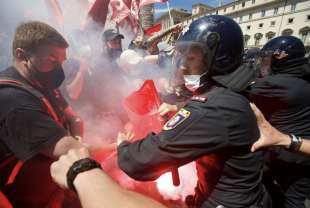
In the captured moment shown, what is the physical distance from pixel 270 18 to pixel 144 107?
218ft

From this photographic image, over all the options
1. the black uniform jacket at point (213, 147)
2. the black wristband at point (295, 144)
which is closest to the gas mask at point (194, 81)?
the black uniform jacket at point (213, 147)

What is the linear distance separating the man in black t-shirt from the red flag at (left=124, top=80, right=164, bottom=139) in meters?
1.41

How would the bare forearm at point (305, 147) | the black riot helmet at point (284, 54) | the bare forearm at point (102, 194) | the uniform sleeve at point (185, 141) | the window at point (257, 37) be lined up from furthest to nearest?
the window at point (257, 37)
the black riot helmet at point (284, 54)
the bare forearm at point (305, 147)
the uniform sleeve at point (185, 141)
the bare forearm at point (102, 194)

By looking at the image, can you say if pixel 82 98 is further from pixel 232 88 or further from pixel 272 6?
pixel 272 6

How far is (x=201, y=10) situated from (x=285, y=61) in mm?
82067

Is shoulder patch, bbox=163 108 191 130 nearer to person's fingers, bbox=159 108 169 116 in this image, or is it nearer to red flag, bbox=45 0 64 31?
person's fingers, bbox=159 108 169 116

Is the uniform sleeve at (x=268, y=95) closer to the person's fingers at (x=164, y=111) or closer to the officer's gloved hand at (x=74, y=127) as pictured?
the person's fingers at (x=164, y=111)

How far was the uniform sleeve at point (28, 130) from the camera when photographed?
1574 millimetres

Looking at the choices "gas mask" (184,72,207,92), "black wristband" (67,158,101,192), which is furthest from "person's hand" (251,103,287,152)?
"black wristband" (67,158,101,192)

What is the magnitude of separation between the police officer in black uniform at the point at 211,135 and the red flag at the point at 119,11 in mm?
6508

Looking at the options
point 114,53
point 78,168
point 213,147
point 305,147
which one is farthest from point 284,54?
point 114,53

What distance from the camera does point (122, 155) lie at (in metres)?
1.56

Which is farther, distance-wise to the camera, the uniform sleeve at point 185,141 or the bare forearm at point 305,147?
the bare forearm at point 305,147

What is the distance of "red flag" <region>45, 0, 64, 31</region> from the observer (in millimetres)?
4680
